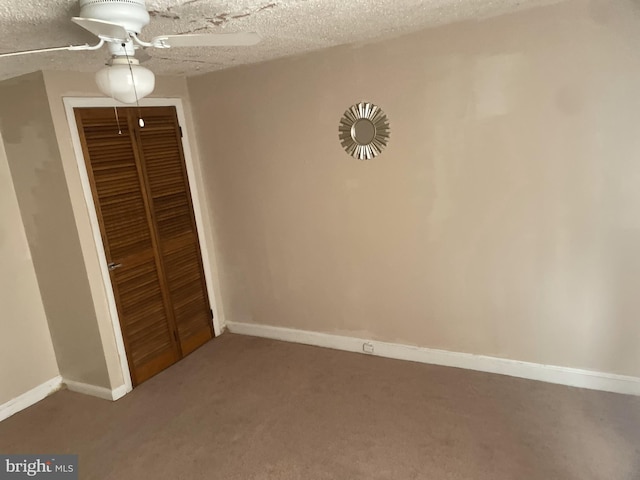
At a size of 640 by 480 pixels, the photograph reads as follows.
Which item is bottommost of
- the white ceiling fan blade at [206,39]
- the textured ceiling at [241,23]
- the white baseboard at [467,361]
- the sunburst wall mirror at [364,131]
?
the white baseboard at [467,361]

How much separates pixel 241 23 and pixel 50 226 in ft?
6.41

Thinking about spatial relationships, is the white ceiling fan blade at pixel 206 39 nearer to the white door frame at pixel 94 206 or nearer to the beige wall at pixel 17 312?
the white door frame at pixel 94 206

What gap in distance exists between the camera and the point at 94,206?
10.2 ft

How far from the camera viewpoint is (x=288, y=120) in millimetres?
3486

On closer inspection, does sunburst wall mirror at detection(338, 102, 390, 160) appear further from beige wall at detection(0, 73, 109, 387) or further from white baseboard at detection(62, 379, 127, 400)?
white baseboard at detection(62, 379, 127, 400)

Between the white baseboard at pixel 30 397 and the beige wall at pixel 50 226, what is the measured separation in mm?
111

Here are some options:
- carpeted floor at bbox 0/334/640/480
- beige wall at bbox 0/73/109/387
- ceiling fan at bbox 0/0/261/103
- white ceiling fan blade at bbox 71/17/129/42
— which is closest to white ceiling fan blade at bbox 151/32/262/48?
ceiling fan at bbox 0/0/261/103

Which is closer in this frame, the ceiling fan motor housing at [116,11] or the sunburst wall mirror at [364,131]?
the ceiling fan motor housing at [116,11]

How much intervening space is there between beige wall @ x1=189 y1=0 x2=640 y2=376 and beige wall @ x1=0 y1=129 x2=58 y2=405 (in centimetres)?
142

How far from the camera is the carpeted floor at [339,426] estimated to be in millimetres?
2428

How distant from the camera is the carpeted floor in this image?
7.97ft

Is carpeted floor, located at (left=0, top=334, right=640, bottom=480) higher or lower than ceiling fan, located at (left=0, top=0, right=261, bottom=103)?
lower

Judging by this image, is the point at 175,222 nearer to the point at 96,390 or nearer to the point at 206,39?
the point at 96,390

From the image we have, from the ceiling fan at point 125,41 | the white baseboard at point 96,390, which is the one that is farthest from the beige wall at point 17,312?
the ceiling fan at point 125,41
